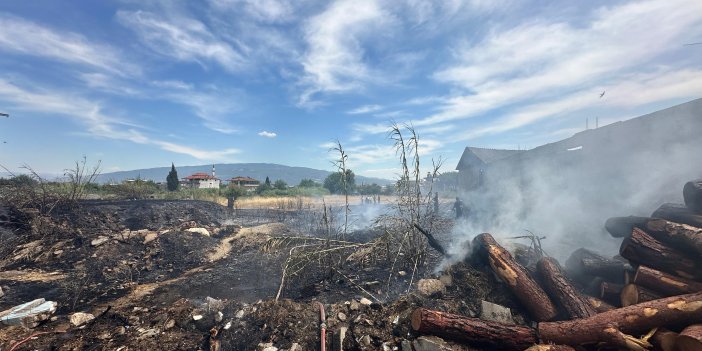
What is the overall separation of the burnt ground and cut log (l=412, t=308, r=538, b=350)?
0.73 ft

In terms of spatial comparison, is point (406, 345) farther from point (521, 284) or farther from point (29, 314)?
point (29, 314)

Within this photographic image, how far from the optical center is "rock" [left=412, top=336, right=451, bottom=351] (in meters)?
3.52

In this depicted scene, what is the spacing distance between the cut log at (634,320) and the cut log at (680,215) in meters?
1.87

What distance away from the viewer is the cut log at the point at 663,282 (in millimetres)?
3662

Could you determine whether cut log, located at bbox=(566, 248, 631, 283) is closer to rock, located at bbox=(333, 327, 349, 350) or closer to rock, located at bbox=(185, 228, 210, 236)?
rock, located at bbox=(333, 327, 349, 350)

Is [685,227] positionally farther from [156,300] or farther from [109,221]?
[109,221]

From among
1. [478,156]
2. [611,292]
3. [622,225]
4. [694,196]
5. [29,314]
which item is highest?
[478,156]

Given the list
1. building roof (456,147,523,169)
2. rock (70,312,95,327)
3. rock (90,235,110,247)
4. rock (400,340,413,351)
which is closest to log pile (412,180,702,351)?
rock (400,340,413,351)

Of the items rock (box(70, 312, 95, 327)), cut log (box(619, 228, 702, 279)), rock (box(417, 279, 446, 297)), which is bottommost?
rock (box(70, 312, 95, 327))

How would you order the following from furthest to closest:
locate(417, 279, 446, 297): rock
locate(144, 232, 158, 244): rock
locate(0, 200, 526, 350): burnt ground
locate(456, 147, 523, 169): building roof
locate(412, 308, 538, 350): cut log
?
locate(456, 147, 523, 169): building roof, locate(144, 232, 158, 244): rock, locate(417, 279, 446, 297): rock, locate(0, 200, 526, 350): burnt ground, locate(412, 308, 538, 350): cut log

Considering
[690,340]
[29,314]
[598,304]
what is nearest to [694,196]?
[598,304]

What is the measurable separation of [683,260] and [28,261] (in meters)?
15.6

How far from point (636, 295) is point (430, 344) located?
3087 mm

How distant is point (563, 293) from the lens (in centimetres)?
412
